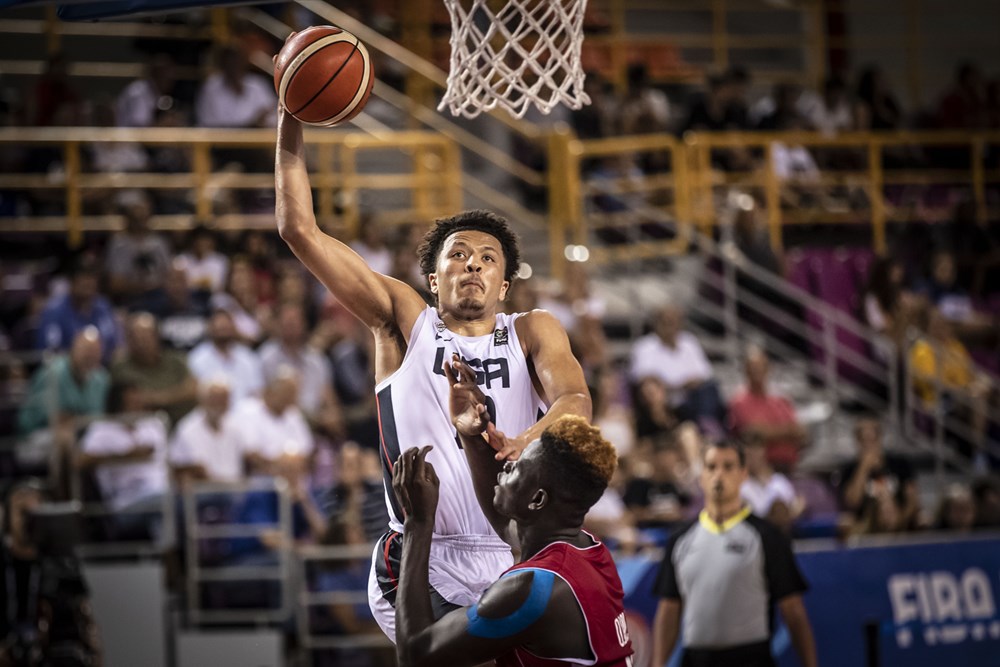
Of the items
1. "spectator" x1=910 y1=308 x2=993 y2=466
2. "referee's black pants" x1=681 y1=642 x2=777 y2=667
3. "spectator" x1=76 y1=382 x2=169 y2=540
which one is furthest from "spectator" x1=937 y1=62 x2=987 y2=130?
"referee's black pants" x1=681 y1=642 x2=777 y2=667

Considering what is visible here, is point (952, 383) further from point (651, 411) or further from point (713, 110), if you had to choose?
point (713, 110)

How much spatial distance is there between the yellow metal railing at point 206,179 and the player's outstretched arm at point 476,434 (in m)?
7.51

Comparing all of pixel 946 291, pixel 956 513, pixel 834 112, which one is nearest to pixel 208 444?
pixel 956 513

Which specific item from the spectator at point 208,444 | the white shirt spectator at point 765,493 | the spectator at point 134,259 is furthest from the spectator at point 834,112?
the spectator at point 208,444

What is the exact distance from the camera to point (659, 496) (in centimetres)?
988

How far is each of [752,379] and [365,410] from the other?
3.12 meters

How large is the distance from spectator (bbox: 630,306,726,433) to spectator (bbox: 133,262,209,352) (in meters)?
3.42

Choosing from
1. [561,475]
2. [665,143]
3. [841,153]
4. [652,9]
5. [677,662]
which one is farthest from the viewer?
[652,9]

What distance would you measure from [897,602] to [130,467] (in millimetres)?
5017

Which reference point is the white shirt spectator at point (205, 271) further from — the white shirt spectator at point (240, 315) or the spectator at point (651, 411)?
the spectator at point (651, 411)

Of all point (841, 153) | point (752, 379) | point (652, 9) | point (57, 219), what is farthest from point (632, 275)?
point (652, 9)

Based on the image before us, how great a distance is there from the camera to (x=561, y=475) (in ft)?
13.6

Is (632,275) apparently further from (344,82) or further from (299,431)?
(344,82)

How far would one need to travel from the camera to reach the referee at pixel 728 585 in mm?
7035
